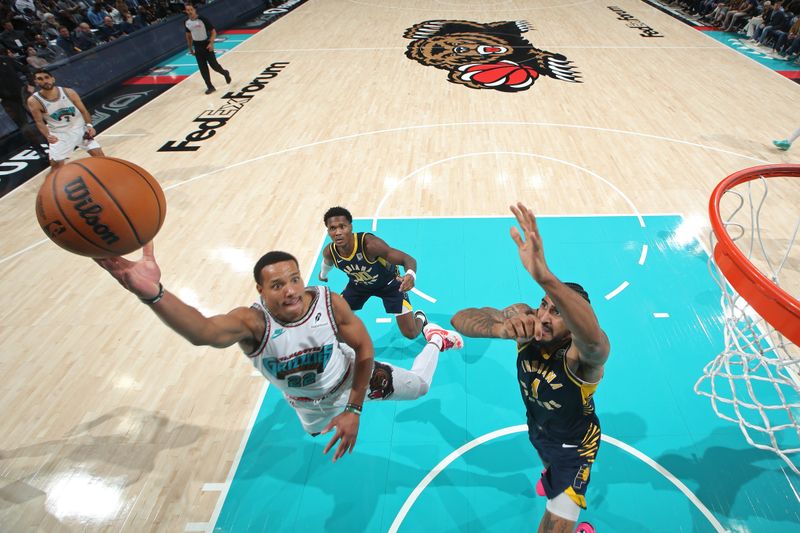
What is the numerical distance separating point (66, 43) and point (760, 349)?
605 inches

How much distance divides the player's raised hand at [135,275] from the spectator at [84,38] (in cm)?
1320

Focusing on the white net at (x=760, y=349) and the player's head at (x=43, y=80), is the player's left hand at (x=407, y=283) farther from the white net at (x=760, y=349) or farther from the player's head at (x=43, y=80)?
the player's head at (x=43, y=80)

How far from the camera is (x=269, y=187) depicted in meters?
7.40

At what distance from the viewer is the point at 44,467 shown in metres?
3.78

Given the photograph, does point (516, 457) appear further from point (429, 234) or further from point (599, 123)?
point (599, 123)

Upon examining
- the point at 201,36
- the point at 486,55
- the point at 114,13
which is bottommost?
the point at 486,55

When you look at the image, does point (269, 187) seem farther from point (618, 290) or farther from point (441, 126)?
point (618, 290)

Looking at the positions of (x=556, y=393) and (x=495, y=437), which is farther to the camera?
(x=495, y=437)

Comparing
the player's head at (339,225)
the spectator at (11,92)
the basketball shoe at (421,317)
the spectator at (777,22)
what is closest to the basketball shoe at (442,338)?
the basketball shoe at (421,317)

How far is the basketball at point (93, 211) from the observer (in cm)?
231

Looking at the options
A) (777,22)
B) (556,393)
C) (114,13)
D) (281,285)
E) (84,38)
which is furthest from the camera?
(114,13)

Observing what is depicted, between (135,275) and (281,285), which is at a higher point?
(135,275)

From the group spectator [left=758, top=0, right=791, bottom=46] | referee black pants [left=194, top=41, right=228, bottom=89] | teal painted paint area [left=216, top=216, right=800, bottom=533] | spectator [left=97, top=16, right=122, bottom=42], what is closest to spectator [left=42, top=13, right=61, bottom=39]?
spectator [left=97, top=16, right=122, bottom=42]

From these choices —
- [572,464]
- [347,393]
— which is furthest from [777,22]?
[347,393]
